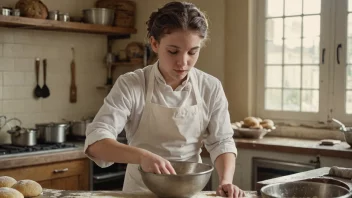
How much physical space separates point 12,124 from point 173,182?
2.96 metres

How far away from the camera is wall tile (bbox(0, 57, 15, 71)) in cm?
430

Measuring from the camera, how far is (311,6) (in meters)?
4.25

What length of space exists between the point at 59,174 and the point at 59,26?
51.8 inches

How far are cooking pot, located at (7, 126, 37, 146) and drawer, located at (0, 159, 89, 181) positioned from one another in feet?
1.13

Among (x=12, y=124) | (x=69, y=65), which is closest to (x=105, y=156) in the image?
(x=12, y=124)

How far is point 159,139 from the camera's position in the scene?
236 centimetres

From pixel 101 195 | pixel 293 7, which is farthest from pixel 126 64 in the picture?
pixel 101 195

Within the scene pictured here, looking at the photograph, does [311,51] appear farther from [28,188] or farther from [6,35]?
[28,188]

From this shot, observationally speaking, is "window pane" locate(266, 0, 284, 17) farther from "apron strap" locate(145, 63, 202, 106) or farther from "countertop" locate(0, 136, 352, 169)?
"apron strap" locate(145, 63, 202, 106)

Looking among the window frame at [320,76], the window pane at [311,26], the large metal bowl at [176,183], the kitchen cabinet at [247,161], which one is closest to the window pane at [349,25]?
the window frame at [320,76]

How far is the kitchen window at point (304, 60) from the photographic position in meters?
4.09

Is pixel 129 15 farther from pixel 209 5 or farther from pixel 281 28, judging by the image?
pixel 281 28

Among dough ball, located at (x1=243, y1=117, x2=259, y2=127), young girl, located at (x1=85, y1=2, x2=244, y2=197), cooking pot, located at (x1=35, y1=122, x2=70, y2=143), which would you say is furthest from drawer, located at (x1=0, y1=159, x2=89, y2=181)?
young girl, located at (x1=85, y1=2, x2=244, y2=197)

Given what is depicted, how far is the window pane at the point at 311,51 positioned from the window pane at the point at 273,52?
0.78ft
